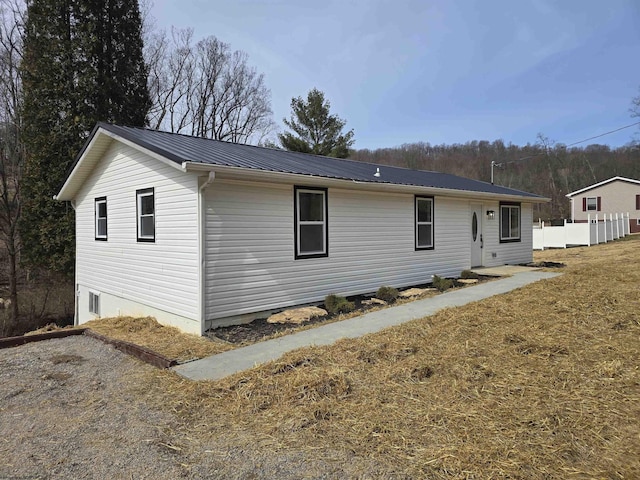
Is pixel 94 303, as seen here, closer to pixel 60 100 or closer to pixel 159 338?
pixel 159 338

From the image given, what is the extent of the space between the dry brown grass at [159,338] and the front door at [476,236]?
Answer: 9.45m

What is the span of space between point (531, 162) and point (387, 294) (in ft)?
155

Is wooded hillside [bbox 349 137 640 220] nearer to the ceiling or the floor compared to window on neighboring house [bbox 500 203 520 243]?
nearer to the ceiling

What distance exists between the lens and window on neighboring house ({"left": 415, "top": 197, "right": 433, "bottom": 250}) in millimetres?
11055

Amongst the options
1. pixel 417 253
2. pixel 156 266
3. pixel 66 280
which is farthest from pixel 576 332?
pixel 66 280

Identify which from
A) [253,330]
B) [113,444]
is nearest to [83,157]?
[253,330]

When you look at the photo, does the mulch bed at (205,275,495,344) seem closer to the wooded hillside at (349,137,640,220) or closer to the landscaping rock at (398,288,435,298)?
the landscaping rock at (398,288,435,298)

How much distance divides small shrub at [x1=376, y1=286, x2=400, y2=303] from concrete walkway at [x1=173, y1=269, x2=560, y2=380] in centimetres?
73

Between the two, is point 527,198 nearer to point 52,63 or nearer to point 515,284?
point 515,284

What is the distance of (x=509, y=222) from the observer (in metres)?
14.8

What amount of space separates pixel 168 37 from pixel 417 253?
90.4 feet

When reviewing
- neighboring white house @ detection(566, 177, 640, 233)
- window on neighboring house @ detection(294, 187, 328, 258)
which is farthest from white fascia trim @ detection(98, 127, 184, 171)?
neighboring white house @ detection(566, 177, 640, 233)

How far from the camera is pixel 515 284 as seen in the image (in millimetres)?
9945

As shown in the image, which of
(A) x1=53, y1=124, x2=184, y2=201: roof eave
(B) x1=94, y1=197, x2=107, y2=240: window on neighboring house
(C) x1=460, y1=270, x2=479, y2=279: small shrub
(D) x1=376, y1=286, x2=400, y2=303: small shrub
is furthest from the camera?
(C) x1=460, y1=270, x2=479, y2=279: small shrub
